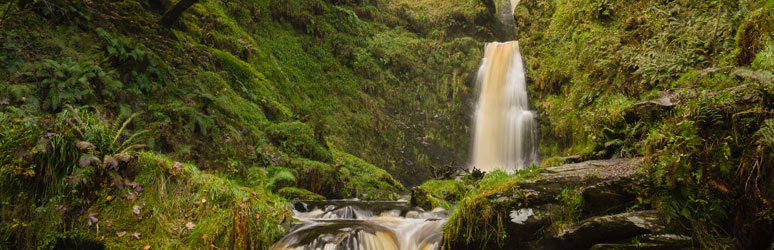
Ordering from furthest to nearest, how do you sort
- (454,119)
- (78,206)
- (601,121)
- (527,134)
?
(454,119)
(527,134)
(601,121)
(78,206)

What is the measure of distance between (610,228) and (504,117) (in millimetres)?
11069

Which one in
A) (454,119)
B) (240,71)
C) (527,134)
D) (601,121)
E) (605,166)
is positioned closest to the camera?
(605,166)

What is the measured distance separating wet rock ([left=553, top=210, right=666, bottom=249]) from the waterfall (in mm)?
9086

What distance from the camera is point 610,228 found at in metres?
3.46

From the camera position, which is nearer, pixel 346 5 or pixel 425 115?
pixel 425 115

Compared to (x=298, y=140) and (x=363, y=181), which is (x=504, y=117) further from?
(x=298, y=140)

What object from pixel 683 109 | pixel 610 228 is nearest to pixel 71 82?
pixel 610 228

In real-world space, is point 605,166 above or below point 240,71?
below

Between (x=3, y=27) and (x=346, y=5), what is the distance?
543 inches

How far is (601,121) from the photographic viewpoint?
5.68 m

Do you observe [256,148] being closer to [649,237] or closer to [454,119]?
[649,237]

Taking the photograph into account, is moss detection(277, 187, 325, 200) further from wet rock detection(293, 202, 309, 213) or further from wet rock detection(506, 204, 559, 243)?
wet rock detection(506, 204, 559, 243)

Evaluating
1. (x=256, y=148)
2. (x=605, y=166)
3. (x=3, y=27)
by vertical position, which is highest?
(x=3, y=27)

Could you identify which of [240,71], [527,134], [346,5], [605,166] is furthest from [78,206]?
[346,5]
